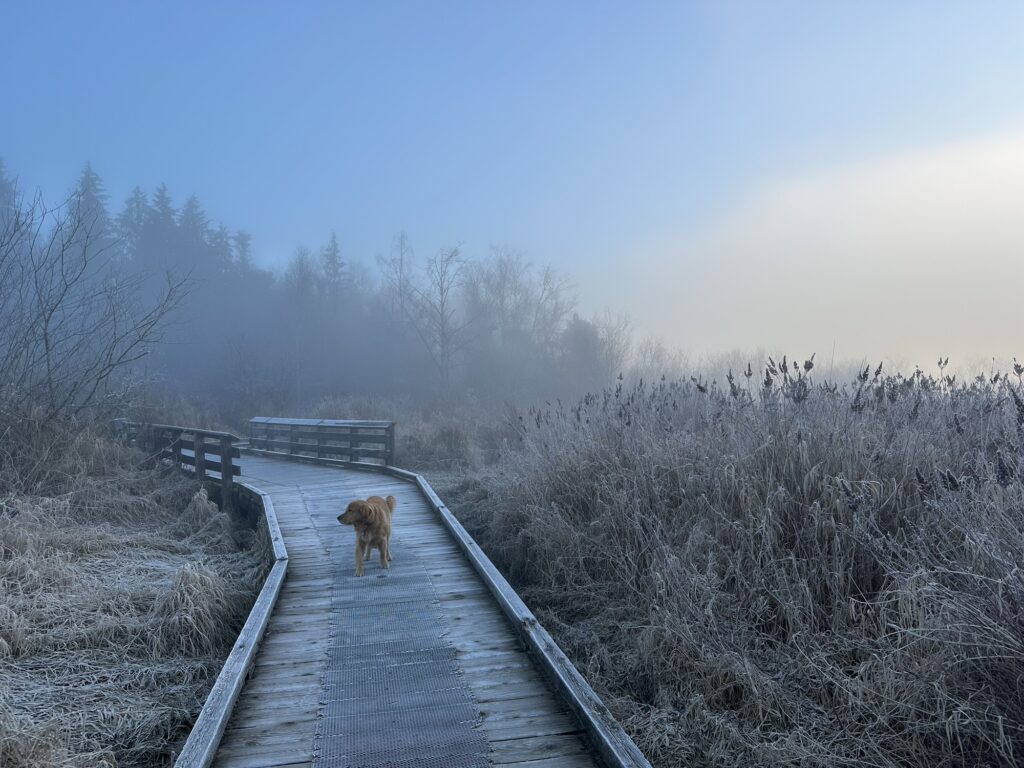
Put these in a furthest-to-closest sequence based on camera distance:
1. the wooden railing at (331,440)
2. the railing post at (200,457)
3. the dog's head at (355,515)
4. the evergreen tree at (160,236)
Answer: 1. the evergreen tree at (160,236)
2. the wooden railing at (331,440)
3. the railing post at (200,457)
4. the dog's head at (355,515)

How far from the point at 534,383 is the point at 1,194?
37492 millimetres

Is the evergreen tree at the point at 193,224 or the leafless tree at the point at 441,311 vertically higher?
the evergreen tree at the point at 193,224

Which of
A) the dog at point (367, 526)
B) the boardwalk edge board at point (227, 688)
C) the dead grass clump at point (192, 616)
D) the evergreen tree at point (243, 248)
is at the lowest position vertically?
the dead grass clump at point (192, 616)

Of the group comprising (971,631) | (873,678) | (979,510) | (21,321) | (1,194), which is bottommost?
(873,678)

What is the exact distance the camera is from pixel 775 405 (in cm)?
614

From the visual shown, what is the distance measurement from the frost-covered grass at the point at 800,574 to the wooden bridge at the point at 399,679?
1.57ft

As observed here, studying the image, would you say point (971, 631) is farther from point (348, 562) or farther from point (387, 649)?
point (348, 562)

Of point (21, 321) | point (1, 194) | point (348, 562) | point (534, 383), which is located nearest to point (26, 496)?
point (21, 321)

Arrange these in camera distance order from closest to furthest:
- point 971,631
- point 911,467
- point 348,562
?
point 971,631, point 911,467, point 348,562

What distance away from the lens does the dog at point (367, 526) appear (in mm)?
5965

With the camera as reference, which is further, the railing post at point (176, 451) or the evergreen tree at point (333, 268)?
the evergreen tree at point (333, 268)

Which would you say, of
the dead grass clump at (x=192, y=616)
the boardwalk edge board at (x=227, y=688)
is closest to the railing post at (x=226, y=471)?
the dead grass clump at (x=192, y=616)

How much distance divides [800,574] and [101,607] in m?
5.58

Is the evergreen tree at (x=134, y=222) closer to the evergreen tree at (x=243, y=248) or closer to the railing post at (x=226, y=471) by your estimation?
the evergreen tree at (x=243, y=248)
